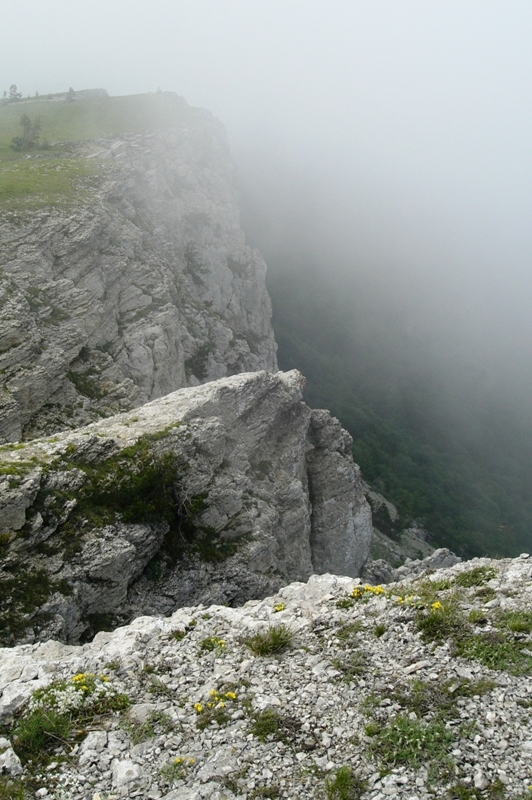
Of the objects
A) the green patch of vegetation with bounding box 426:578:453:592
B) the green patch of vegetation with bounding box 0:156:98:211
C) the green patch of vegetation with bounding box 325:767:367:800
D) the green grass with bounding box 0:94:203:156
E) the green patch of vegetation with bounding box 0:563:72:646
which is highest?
the green grass with bounding box 0:94:203:156

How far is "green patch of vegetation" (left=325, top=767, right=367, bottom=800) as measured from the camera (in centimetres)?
983

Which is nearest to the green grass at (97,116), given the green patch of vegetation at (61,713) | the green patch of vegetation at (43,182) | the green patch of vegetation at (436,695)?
the green patch of vegetation at (43,182)

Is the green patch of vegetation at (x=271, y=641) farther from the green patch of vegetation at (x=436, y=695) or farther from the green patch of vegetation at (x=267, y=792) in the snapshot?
the green patch of vegetation at (x=267, y=792)

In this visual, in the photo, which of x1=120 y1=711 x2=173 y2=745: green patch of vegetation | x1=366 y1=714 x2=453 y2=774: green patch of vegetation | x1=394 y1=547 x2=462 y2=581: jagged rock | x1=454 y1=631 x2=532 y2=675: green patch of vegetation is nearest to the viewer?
x1=366 y1=714 x2=453 y2=774: green patch of vegetation

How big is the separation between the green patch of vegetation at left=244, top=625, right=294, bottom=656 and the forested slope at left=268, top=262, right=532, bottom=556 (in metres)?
120

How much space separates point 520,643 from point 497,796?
3.99 meters

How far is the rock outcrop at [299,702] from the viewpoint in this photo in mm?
10242

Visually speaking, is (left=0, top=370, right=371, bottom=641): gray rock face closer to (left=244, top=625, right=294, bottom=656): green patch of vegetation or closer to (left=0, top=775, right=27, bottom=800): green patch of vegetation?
(left=0, top=775, right=27, bottom=800): green patch of vegetation

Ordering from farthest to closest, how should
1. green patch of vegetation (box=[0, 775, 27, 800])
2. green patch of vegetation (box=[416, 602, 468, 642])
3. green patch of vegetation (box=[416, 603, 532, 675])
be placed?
green patch of vegetation (box=[416, 602, 468, 642]) < green patch of vegetation (box=[416, 603, 532, 675]) < green patch of vegetation (box=[0, 775, 27, 800])

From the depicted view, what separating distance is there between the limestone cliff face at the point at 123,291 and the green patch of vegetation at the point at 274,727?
32157 millimetres

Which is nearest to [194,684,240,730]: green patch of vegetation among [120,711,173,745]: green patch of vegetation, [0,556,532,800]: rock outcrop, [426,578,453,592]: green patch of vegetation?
[0,556,532,800]: rock outcrop

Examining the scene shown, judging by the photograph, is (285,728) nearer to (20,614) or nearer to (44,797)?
(44,797)

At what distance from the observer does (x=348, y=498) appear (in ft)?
178

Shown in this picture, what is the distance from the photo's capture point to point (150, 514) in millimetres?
27750
